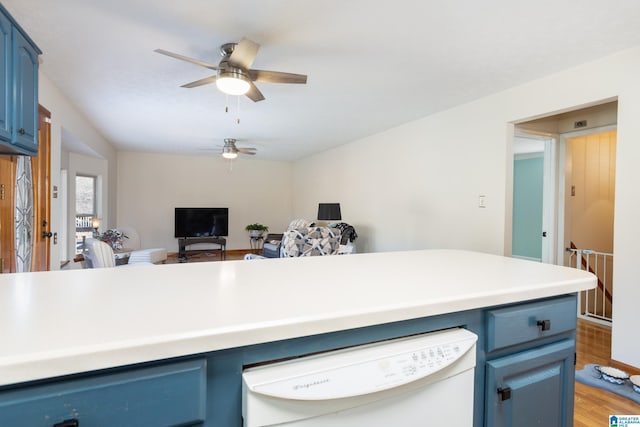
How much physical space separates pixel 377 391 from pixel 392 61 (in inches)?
99.6

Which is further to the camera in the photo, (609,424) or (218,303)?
(609,424)

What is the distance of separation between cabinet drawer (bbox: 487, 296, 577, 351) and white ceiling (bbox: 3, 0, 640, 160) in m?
1.70

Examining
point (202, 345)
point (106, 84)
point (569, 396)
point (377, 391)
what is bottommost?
point (569, 396)

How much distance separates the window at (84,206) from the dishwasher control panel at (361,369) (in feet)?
20.5

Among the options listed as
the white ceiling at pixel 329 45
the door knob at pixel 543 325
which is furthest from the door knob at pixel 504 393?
the white ceiling at pixel 329 45

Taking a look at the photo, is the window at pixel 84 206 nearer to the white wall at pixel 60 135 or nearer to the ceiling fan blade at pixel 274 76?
the white wall at pixel 60 135

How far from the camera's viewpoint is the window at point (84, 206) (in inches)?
220

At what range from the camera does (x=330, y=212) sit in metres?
5.58

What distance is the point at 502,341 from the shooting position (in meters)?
1.00

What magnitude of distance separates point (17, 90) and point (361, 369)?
221 centimetres

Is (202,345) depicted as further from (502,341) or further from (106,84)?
(106,84)

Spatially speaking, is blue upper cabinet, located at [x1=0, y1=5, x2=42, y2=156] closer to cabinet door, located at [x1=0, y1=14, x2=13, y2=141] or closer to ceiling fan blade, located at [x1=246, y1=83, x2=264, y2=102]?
cabinet door, located at [x1=0, y1=14, x2=13, y2=141]

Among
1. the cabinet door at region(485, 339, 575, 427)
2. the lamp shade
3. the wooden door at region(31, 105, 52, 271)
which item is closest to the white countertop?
the cabinet door at region(485, 339, 575, 427)

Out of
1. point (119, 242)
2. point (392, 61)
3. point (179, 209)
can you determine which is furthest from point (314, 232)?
point (179, 209)
